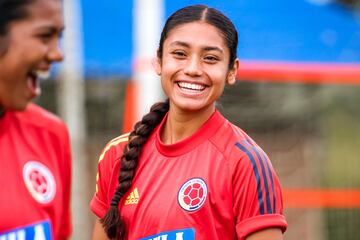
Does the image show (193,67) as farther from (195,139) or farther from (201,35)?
(195,139)

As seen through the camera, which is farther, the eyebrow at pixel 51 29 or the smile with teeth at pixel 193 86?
the smile with teeth at pixel 193 86

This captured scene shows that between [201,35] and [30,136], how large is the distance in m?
0.83

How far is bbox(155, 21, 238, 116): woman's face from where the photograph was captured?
378 cm

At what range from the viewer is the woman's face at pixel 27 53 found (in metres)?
3.01

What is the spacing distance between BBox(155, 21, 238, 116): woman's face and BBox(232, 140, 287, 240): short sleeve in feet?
0.87

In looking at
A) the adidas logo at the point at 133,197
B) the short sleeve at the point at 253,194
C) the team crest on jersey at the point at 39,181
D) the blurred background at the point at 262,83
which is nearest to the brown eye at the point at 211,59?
the short sleeve at the point at 253,194

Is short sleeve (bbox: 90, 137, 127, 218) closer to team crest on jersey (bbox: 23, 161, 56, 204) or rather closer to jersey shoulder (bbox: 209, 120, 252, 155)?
jersey shoulder (bbox: 209, 120, 252, 155)

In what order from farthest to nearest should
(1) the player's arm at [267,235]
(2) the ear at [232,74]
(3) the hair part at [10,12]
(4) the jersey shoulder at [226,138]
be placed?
(2) the ear at [232,74]
(4) the jersey shoulder at [226,138]
(1) the player's arm at [267,235]
(3) the hair part at [10,12]

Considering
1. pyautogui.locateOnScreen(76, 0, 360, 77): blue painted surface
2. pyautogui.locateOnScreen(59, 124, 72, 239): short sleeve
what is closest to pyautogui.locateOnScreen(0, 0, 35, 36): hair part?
pyautogui.locateOnScreen(59, 124, 72, 239): short sleeve

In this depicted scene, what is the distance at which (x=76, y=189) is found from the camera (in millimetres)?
8422

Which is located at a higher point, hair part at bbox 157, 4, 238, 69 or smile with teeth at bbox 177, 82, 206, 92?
hair part at bbox 157, 4, 238, 69

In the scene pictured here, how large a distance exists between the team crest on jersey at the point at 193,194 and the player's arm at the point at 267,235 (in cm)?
23

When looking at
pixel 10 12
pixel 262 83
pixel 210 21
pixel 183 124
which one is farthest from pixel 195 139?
pixel 262 83

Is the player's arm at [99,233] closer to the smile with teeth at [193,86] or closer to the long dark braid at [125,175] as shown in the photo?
the long dark braid at [125,175]
